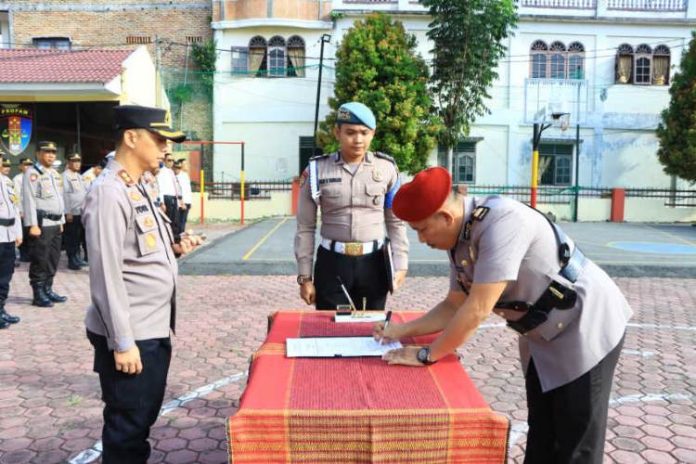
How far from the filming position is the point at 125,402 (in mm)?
2564

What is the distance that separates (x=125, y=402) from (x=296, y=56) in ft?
72.3

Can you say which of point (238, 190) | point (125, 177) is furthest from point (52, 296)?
point (238, 190)

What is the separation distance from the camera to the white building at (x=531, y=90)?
23234mm

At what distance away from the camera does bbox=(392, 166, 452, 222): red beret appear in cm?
205

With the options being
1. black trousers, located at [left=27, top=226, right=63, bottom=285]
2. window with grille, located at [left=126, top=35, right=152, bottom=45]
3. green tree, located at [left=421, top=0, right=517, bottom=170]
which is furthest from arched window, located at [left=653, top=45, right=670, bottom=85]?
black trousers, located at [left=27, top=226, right=63, bottom=285]

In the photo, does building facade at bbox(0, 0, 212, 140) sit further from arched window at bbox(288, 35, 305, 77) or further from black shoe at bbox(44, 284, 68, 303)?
black shoe at bbox(44, 284, 68, 303)

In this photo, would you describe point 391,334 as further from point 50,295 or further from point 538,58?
point 538,58

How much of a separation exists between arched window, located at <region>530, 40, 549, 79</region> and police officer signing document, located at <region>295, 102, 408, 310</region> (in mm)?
21631

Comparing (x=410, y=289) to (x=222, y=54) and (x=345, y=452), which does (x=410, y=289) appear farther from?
(x=222, y=54)

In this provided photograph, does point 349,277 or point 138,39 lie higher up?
point 138,39

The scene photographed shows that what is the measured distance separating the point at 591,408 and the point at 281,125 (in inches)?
862

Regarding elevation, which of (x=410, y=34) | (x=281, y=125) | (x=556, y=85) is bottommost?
(x=281, y=125)

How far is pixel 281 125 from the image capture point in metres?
23.4

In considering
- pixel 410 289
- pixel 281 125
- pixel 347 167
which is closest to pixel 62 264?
pixel 410 289
